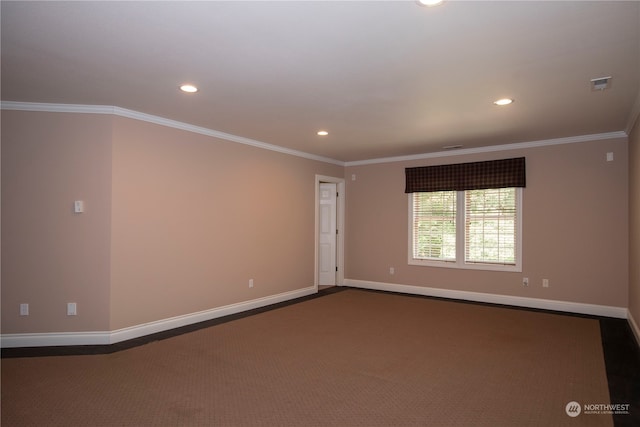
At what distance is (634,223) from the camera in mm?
4543

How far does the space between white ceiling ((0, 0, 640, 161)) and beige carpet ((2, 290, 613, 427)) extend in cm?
239

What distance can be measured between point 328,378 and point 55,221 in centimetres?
308

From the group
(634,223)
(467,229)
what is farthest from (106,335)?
(634,223)

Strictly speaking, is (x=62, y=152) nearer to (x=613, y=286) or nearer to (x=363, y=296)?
(x=363, y=296)

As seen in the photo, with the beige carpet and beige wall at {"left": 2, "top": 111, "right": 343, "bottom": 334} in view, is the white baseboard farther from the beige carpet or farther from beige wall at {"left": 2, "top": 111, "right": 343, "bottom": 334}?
the beige carpet

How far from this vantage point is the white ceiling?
2.30m

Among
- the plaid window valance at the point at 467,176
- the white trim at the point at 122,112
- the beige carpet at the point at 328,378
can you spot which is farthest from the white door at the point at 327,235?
the beige carpet at the point at 328,378

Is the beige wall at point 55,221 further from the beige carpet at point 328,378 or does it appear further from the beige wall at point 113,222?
the beige carpet at point 328,378

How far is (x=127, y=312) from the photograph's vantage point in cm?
433

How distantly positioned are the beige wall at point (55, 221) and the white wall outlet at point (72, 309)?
0.04 m

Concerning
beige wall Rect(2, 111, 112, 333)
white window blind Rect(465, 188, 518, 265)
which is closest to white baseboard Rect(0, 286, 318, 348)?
beige wall Rect(2, 111, 112, 333)

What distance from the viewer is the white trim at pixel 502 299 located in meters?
5.35

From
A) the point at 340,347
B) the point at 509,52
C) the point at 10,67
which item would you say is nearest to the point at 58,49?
the point at 10,67

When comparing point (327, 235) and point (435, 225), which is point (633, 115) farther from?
point (327, 235)
